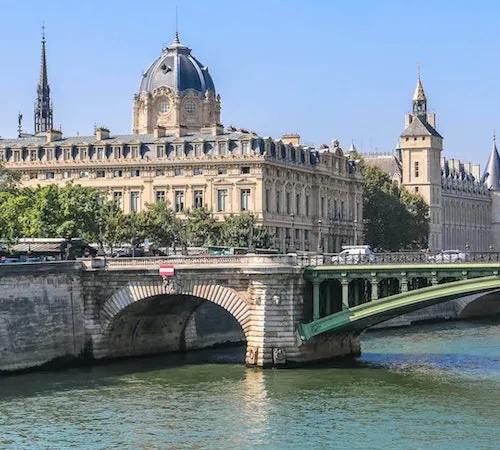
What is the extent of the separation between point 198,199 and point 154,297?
46.3 metres

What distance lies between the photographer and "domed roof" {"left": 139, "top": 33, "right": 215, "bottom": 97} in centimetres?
12925

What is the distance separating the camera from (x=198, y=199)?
114812mm

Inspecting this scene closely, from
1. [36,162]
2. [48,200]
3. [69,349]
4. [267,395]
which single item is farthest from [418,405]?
[36,162]

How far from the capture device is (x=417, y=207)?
520 ft

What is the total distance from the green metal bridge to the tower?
109 m

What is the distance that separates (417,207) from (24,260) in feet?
305

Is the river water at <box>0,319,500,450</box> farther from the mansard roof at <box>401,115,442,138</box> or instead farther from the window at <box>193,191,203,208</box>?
the mansard roof at <box>401,115,442,138</box>

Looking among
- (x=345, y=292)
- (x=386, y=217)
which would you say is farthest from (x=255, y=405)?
(x=386, y=217)

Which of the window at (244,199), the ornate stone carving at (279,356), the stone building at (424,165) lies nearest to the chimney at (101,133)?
the window at (244,199)

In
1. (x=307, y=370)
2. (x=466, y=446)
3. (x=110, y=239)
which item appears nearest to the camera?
(x=466, y=446)

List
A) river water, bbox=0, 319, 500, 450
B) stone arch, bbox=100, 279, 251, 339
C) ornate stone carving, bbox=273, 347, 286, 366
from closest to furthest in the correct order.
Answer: river water, bbox=0, 319, 500, 450, ornate stone carving, bbox=273, 347, 286, 366, stone arch, bbox=100, 279, 251, 339

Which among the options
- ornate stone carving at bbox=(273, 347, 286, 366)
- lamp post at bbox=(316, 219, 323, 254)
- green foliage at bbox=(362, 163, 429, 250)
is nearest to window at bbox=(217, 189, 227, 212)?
lamp post at bbox=(316, 219, 323, 254)

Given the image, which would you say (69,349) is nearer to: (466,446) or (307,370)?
(307,370)

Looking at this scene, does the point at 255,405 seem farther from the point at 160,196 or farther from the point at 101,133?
the point at 101,133
